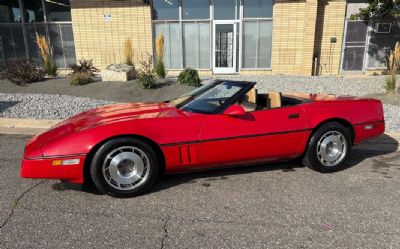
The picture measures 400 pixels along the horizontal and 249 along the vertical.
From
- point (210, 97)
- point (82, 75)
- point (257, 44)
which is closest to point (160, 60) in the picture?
point (82, 75)

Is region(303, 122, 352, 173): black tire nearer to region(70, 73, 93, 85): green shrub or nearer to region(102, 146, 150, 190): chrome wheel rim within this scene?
region(102, 146, 150, 190): chrome wheel rim

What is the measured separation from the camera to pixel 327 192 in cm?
354

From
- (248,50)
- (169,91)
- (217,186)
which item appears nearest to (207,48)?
(248,50)

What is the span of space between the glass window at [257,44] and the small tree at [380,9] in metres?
3.15

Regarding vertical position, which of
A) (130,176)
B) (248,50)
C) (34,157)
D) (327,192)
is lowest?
(327,192)

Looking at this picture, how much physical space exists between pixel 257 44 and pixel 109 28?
6139 mm

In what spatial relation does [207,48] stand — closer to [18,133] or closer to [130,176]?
[18,133]

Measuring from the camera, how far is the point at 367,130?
4.25 metres

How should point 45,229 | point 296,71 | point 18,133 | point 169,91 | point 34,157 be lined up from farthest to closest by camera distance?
1. point 296,71
2. point 169,91
3. point 18,133
4. point 34,157
5. point 45,229

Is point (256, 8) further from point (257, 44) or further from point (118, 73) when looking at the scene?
point (118, 73)

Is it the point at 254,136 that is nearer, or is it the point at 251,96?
the point at 254,136

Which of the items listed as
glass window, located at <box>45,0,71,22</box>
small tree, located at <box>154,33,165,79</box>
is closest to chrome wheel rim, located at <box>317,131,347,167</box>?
small tree, located at <box>154,33,165,79</box>

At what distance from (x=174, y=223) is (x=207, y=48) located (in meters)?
11.1

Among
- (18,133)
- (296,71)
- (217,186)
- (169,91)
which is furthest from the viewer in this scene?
(296,71)
